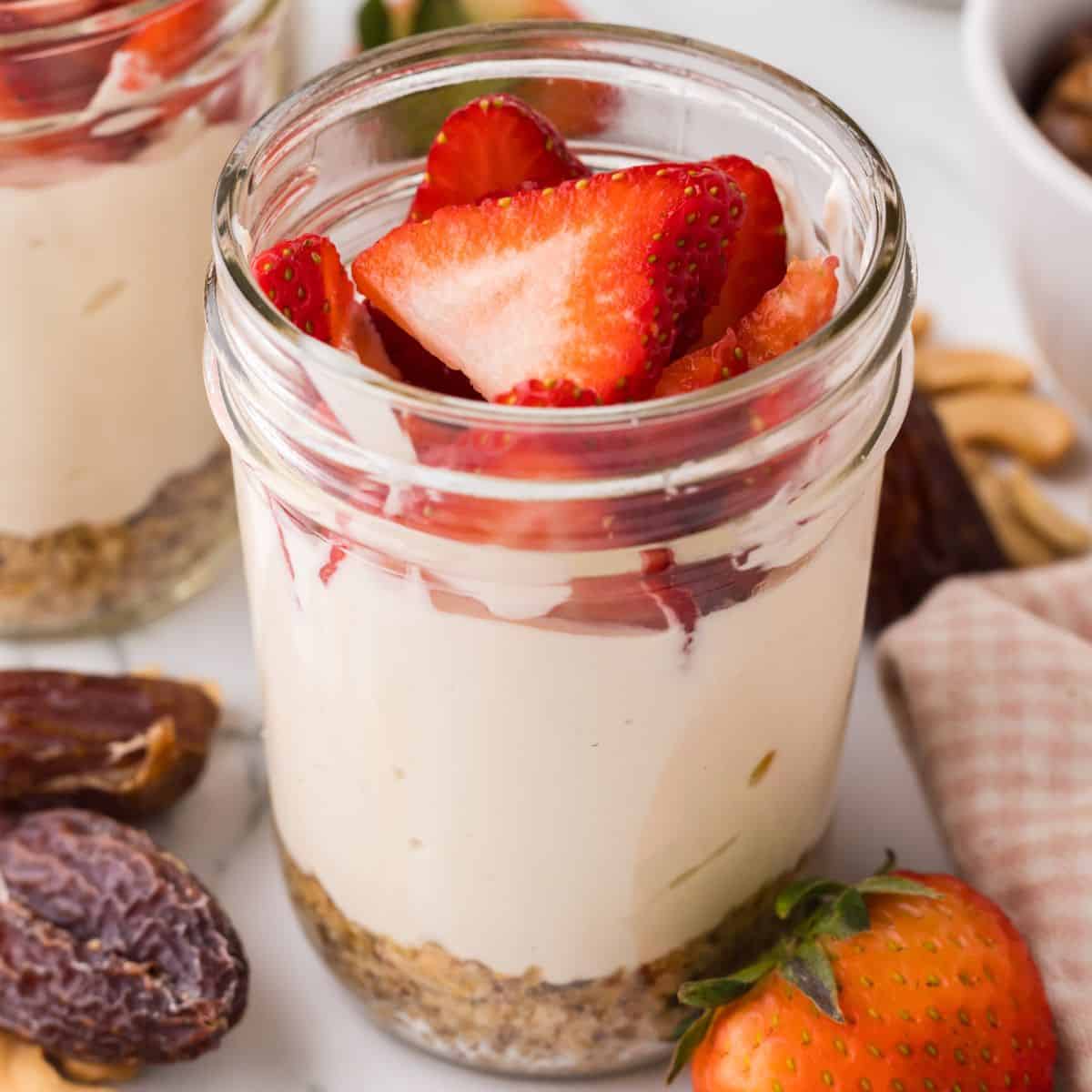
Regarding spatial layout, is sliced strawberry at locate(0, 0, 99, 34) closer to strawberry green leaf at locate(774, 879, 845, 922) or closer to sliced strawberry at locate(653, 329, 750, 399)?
sliced strawberry at locate(653, 329, 750, 399)

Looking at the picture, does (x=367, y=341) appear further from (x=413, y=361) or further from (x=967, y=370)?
(x=967, y=370)

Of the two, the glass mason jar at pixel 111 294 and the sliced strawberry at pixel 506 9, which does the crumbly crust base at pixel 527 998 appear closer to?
the glass mason jar at pixel 111 294

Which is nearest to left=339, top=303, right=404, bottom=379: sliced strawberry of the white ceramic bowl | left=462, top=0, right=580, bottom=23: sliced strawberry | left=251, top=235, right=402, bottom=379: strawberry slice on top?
left=251, top=235, right=402, bottom=379: strawberry slice on top

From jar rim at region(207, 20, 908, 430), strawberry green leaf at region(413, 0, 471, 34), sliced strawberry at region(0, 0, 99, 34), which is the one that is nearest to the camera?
jar rim at region(207, 20, 908, 430)

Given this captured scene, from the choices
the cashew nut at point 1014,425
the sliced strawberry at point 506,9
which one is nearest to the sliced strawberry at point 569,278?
the cashew nut at point 1014,425

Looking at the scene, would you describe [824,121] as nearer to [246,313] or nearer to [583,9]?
[246,313]

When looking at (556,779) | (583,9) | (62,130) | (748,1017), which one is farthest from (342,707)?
(583,9)

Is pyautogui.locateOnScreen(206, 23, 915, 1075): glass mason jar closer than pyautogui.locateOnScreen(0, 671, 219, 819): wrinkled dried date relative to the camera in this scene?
Yes
